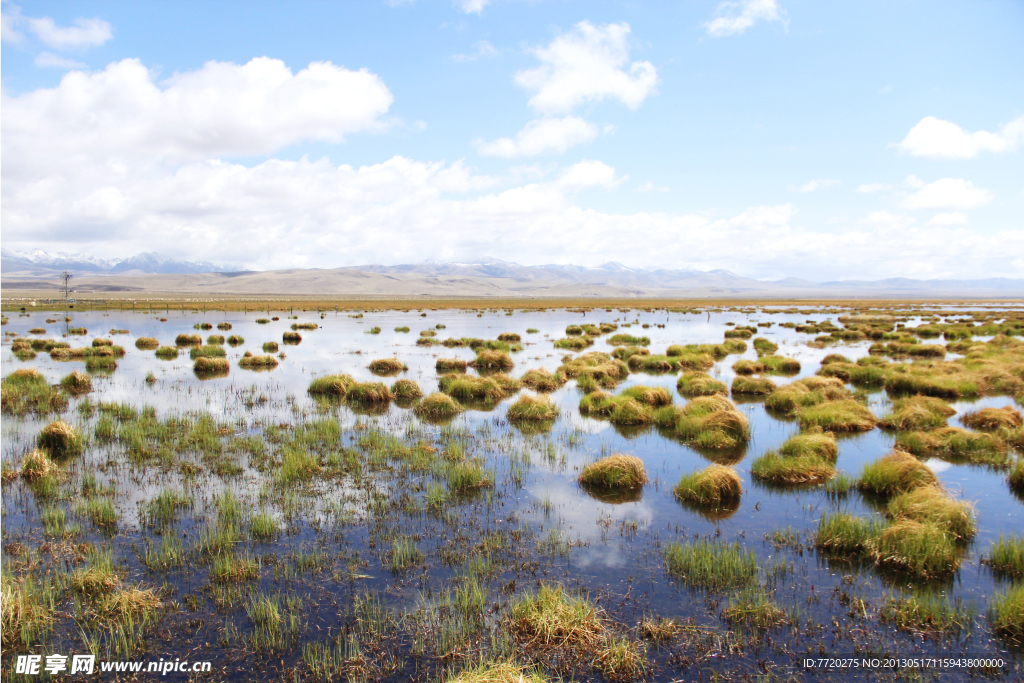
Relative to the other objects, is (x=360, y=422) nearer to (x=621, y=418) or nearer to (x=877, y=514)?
(x=621, y=418)

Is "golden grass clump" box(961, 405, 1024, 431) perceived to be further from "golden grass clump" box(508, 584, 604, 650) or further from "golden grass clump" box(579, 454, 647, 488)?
"golden grass clump" box(508, 584, 604, 650)

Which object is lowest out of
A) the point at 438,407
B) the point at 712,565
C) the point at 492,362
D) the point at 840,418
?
the point at 712,565

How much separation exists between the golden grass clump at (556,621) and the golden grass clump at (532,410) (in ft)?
39.6

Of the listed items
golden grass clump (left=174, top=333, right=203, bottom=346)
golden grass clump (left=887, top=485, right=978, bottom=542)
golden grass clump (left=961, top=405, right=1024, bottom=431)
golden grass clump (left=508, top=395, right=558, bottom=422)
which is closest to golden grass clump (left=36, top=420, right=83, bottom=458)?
golden grass clump (left=508, top=395, right=558, bottom=422)

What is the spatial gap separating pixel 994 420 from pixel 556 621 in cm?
1954

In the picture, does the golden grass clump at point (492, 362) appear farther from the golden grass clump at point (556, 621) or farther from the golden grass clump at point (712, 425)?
the golden grass clump at point (556, 621)

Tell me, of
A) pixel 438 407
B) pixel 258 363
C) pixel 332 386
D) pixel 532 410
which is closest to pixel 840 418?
pixel 532 410

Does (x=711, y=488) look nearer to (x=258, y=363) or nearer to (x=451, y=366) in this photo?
(x=451, y=366)

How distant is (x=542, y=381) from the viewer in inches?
1031

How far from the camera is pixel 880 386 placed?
27.2 metres

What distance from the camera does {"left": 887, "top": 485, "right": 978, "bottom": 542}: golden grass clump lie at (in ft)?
34.0

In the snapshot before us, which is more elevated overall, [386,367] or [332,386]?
[386,367]

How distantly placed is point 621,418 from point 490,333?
35840mm

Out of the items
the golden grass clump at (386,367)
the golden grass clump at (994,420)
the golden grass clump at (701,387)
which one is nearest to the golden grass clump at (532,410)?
the golden grass clump at (701,387)
